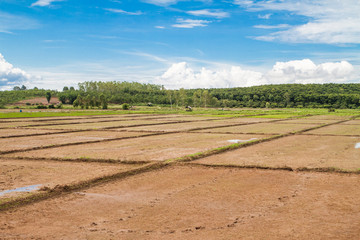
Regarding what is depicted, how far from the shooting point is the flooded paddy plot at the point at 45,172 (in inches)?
431

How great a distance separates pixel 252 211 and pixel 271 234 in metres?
1.36

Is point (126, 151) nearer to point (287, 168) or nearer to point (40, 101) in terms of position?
point (287, 168)

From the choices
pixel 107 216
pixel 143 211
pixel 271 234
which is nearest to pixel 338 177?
pixel 271 234

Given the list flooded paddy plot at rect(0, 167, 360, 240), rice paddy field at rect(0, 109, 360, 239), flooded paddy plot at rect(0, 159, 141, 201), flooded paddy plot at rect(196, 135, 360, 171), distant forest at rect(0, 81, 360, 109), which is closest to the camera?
flooded paddy plot at rect(0, 167, 360, 240)

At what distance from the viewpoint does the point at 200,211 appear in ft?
27.1

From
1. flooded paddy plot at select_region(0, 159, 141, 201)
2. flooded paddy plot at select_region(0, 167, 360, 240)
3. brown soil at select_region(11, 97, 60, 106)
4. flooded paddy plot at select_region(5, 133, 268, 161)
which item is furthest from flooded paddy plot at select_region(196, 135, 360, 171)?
brown soil at select_region(11, 97, 60, 106)

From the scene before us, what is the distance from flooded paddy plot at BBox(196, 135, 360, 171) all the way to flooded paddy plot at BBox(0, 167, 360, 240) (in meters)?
2.40

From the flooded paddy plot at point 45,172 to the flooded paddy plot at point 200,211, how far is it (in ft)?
4.64

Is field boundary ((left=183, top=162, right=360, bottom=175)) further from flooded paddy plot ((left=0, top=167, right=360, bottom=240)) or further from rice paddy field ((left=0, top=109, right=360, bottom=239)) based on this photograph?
flooded paddy plot ((left=0, top=167, right=360, bottom=240))

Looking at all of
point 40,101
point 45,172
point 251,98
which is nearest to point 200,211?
point 45,172

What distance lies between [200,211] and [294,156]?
29.9 feet

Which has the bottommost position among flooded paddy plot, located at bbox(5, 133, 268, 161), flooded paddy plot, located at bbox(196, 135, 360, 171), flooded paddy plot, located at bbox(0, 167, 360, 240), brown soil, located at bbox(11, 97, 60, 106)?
flooded paddy plot, located at bbox(0, 167, 360, 240)

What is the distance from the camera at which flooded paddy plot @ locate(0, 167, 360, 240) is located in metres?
7.02

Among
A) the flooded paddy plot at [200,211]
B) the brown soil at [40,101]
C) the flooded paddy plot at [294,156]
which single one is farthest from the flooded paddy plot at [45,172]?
the brown soil at [40,101]
